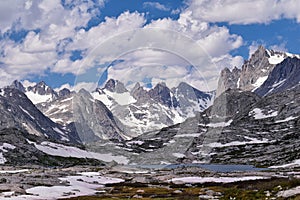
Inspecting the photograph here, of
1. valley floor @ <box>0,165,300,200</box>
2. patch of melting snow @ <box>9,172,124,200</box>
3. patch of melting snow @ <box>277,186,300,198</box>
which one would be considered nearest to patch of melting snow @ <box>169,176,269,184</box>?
valley floor @ <box>0,165,300,200</box>

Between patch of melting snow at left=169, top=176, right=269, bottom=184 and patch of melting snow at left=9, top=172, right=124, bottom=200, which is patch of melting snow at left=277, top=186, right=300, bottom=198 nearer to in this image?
patch of melting snow at left=9, top=172, right=124, bottom=200

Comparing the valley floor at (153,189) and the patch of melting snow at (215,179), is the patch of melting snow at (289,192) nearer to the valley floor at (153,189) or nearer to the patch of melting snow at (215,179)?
the valley floor at (153,189)

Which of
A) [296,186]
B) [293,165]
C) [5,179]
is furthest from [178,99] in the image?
[293,165]

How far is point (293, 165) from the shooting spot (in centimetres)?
18288

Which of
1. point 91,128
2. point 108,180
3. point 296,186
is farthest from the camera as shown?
point 108,180

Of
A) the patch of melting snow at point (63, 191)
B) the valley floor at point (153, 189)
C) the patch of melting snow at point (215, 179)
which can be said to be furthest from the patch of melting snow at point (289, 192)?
the patch of melting snow at point (215, 179)

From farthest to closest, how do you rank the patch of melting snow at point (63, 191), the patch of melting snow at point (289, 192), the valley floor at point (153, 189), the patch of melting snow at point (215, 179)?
1. the patch of melting snow at point (215, 179)
2. the patch of melting snow at point (63, 191)
3. the valley floor at point (153, 189)
4. the patch of melting snow at point (289, 192)

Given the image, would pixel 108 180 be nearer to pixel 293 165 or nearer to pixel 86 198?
pixel 86 198

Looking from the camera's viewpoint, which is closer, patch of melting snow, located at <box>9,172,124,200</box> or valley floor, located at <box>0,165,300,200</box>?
valley floor, located at <box>0,165,300,200</box>

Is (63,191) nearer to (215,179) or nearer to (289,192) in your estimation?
(215,179)

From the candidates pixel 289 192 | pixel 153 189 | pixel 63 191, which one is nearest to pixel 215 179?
pixel 153 189

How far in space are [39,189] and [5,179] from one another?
18.4 meters

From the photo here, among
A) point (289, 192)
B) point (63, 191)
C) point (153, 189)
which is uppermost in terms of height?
point (153, 189)

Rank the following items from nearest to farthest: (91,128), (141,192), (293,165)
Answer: (91,128) → (141,192) → (293,165)
